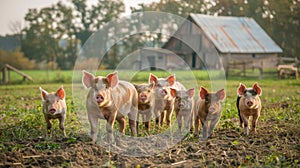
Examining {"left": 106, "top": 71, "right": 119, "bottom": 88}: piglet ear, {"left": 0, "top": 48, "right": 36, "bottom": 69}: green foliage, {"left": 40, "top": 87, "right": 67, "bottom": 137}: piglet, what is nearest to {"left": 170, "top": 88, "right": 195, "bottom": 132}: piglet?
{"left": 106, "top": 71, "right": 119, "bottom": 88}: piglet ear

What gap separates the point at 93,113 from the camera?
6594 mm

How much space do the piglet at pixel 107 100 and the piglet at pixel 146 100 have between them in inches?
11.5

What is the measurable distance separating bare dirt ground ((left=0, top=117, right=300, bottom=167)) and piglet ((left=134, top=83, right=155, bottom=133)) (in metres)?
1.07

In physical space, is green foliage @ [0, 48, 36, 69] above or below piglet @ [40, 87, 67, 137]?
above

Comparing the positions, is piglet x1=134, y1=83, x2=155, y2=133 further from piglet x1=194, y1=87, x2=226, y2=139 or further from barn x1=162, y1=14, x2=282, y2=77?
barn x1=162, y1=14, x2=282, y2=77

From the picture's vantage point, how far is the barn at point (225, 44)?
30.5 m

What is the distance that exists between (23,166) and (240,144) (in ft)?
11.4

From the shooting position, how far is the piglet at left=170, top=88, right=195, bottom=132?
25.3 feet

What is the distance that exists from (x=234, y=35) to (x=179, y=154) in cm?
2886

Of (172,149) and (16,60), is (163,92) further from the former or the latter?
(16,60)

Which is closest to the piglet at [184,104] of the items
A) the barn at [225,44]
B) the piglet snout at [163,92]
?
the piglet snout at [163,92]

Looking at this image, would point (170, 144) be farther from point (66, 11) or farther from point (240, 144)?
point (66, 11)

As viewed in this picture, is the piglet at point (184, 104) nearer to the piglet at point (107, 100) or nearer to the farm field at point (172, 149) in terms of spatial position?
the farm field at point (172, 149)

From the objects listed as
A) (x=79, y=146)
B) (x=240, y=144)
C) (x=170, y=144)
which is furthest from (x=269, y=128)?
(x=79, y=146)
